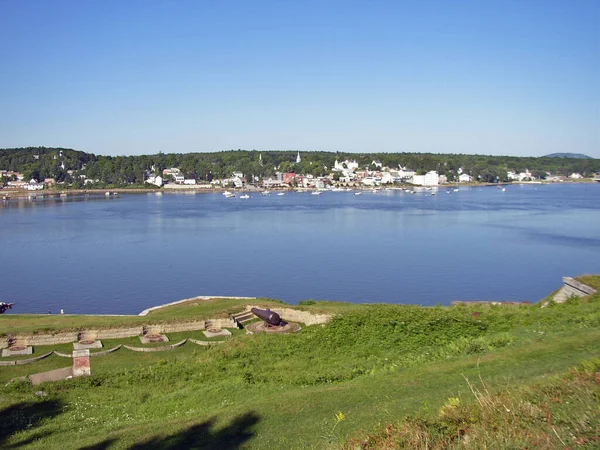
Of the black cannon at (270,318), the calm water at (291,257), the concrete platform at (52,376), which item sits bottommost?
the calm water at (291,257)

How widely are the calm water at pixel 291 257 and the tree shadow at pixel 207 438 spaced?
75.7ft

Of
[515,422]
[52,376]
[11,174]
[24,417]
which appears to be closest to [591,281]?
[515,422]

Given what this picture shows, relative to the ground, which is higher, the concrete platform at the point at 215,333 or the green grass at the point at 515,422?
the green grass at the point at 515,422

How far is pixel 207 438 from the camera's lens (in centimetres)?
905

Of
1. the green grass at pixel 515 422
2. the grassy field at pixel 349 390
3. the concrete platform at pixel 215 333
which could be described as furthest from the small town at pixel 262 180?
the green grass at pixel 515 422

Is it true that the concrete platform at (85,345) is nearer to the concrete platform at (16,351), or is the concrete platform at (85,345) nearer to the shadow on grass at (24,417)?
the concrete platform at (16,351)

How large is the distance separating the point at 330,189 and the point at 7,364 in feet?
507

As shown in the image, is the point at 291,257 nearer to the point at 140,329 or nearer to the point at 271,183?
the point at 140,329

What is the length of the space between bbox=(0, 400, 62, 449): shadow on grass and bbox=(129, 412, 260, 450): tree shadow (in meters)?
2.45

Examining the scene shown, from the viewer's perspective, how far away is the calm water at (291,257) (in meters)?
35.6

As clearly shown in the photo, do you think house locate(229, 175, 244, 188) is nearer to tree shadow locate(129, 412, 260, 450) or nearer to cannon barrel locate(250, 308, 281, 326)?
cannon barrel locate(250, 308, 281, 326)

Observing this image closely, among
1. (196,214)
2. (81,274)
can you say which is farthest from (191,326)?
(196,214)

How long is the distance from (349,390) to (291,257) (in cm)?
3755

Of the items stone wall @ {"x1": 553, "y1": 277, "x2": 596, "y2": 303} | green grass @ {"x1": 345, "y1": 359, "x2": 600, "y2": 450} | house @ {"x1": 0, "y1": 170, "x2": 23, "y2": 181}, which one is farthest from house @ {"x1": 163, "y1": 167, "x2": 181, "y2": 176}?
green grass @ {"x1": 345, "y1": 359, "x2": 600, "y2": 450}
